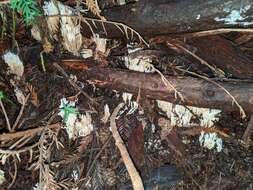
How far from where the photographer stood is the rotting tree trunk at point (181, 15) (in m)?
1.43

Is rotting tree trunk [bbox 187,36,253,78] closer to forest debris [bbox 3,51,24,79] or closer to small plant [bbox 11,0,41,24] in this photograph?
small plant [bbox 11,0,41,24]

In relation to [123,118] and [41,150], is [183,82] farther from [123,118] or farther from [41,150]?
[41,150]

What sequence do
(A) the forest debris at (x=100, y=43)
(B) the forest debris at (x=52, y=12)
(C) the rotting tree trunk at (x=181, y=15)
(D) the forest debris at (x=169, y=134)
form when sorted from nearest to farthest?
1. (C) the rotting tree trunk at (x=181, y=15)
2. (B) the forest debris at (x=52, y=12)
3. (A) the forest debris at (x=100, y=43)
4. (D) the forest debris at (x=169, y=134)

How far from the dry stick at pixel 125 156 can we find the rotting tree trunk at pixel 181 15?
0.45 m

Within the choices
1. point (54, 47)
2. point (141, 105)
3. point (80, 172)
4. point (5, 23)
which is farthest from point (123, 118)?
point (5, 23)

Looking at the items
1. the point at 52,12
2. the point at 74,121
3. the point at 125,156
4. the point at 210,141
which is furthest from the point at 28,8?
the point at 210,141

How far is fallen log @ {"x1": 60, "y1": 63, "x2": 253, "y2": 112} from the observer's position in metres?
1.64

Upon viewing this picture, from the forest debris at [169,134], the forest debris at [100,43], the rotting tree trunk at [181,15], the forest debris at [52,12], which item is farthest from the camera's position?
the forest debris at [169,134]

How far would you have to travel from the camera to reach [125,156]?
1.79 meters

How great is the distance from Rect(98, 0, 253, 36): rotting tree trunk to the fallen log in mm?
226

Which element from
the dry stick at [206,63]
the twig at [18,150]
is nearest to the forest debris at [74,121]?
the twig at [18,150]

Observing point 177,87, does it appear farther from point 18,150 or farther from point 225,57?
point 18,150

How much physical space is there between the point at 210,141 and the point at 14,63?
1.07 metres

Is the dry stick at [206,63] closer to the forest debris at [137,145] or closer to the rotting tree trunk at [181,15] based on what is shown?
the rotting tree trunk at [181,15]
